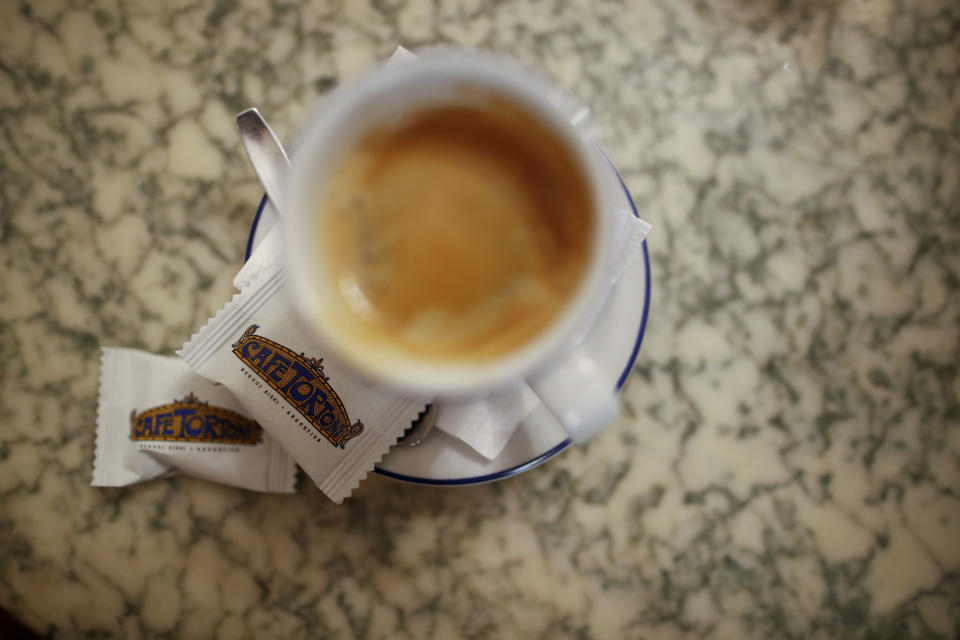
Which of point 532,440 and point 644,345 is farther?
point 644,345

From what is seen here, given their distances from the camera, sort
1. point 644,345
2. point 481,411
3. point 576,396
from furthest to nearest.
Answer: point 644,345
point 481,411
point 576,396

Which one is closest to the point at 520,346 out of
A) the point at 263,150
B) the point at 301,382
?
the point at 301,382

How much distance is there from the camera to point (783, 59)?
0.91m

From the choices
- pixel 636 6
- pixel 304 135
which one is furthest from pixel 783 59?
pixel 304 135

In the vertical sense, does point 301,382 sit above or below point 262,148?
below

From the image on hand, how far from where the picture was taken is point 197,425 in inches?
32.7

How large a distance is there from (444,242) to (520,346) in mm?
120

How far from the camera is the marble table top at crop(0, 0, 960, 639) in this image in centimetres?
89

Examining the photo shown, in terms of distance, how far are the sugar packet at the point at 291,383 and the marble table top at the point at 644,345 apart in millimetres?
167

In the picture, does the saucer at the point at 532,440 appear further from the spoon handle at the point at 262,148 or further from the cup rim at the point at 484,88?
the cup rim at the point at 484,88

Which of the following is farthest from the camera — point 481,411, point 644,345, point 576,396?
point 644,345

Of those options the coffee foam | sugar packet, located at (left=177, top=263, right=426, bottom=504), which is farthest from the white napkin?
the coffee foam

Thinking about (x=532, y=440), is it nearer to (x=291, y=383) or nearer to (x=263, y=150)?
(x=291, y=383)

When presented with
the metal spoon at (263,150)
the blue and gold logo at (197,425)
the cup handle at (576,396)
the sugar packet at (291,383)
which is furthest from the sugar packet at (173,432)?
the cup handle at (576,396)
